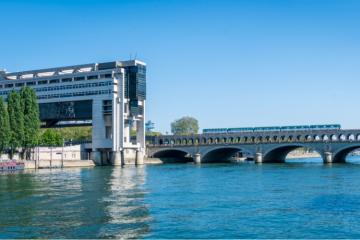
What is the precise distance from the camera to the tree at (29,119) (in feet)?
387

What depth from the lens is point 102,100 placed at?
144 m

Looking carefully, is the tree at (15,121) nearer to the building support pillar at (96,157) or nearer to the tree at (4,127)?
the tree at (4,127)

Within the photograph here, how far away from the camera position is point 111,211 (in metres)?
43.2

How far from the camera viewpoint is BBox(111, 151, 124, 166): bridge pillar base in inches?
5645

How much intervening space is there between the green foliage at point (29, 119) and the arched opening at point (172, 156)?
5307 cm

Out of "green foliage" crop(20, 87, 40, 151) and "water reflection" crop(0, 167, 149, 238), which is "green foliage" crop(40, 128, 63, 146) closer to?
"green foliage" crop(20, 87, 40, 151)

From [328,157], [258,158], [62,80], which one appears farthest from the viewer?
[62,80]

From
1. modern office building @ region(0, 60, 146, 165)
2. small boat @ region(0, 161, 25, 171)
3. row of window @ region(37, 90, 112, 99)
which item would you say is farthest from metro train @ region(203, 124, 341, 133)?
small boat @ region(0, 161, 25, 171)

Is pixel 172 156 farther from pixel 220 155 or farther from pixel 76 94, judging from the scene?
pixel 76 94

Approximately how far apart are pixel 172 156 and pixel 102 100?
42028 millimetres

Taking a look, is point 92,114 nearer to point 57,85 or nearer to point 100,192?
point 57,85

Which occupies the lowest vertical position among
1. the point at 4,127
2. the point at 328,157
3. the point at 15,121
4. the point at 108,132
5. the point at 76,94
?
the point at 328,157

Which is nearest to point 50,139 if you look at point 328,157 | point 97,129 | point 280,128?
point 97,129

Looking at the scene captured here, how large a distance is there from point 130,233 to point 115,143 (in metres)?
111
